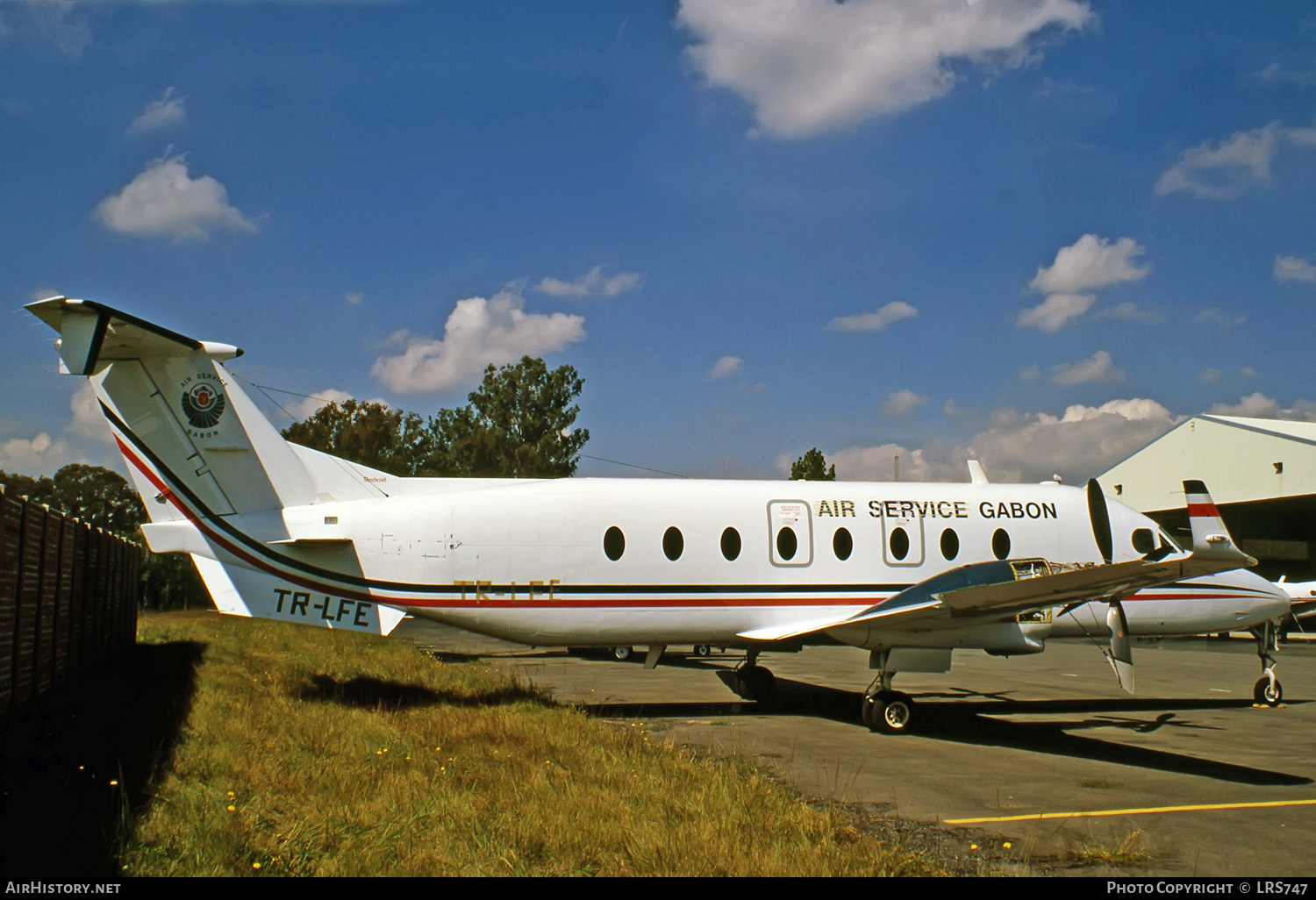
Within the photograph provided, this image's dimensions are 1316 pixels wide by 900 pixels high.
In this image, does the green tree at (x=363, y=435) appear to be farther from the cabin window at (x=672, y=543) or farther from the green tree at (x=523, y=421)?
the cabin window at (x=672, y=543)

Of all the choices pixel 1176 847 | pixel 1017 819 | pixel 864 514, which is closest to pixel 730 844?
pixel 1017 819

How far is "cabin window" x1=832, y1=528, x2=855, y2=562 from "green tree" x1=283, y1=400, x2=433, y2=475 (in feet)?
143

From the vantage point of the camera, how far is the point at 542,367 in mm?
64688

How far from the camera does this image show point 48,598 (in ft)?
41.0

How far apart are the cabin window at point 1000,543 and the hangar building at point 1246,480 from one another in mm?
25112

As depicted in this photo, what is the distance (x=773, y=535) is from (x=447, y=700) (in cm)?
595

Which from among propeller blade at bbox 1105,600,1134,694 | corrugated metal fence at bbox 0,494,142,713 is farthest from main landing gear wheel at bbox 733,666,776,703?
corrugated metal fence at bbox 0,494,142,713

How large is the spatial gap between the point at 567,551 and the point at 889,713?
5.45 meters

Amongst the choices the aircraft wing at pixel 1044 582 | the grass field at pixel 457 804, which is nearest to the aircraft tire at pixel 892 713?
the aircraft wing at pixel 1044 582

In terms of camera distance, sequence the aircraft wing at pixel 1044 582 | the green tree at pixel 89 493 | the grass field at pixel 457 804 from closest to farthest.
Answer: the grass field at pixel 457 804, the aircraft wing at pixel 1044 582, the green tree at pixel 89 493

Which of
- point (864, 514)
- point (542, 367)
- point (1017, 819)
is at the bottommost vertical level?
point (1017, 819)

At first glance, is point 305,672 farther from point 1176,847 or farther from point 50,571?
point 1176,847

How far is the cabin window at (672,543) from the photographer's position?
47.9 feet

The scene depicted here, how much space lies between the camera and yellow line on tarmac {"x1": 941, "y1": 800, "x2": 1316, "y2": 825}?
326 inches
